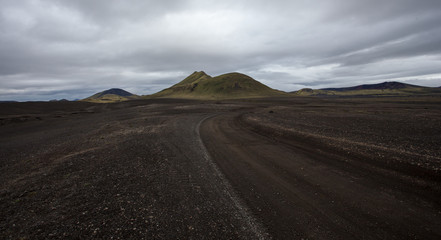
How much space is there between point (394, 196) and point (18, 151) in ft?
71.8

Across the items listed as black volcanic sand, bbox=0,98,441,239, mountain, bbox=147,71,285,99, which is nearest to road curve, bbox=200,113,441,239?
black volcanic sand, bbox=0,98,441,239

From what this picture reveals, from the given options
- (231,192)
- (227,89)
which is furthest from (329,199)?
(227,89)

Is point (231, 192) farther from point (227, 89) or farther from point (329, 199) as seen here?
point (227, 89)

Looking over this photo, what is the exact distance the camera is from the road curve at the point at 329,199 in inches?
178

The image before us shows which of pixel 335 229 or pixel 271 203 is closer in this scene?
pixel 335 229

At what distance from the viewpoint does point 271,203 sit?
5.79 m

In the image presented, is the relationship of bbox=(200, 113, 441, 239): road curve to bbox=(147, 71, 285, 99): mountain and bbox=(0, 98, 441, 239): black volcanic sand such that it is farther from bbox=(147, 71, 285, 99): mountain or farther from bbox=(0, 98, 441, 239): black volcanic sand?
bbox=(147, 71, 285, 99): mountain

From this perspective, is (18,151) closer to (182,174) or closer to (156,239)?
(182,174)

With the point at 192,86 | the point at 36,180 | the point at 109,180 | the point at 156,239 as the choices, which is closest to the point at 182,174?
the point at 109,180

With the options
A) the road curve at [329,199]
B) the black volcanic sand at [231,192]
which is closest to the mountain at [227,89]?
the black volcanic sand at [231,192]

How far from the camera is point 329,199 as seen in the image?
19.3 feet

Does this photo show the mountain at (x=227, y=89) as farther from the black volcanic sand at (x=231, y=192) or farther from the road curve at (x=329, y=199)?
the road curve at (x=329, y=199)

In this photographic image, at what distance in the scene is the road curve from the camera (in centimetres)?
453

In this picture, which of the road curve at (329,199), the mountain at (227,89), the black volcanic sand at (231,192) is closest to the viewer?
the road curve at (329,199)
